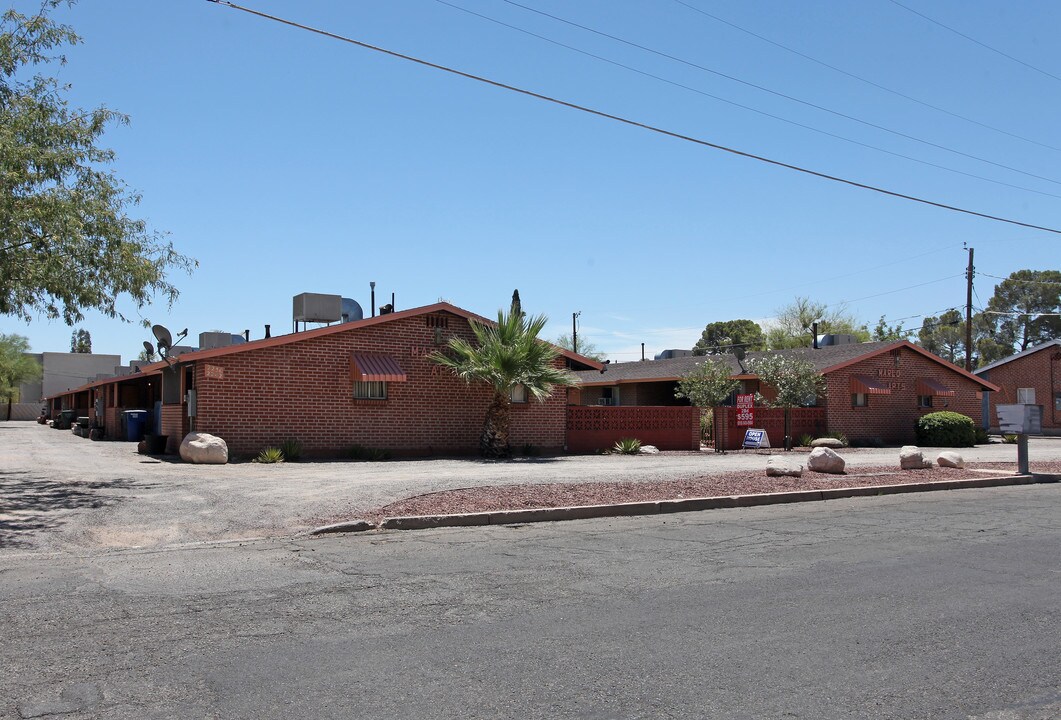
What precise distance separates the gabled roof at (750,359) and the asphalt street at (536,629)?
22.2m

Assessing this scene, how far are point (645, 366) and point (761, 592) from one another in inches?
1392

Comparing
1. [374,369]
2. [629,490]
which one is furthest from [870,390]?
[629,490]

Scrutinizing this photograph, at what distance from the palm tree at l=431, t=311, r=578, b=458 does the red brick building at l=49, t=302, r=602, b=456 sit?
30.2 inches

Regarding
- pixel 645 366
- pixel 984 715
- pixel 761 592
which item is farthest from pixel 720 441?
pixel 984 715

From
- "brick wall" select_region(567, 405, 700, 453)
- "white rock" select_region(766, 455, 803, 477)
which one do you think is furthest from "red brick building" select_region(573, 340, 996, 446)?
"white rock" select_region(766, 455, 803, 477)

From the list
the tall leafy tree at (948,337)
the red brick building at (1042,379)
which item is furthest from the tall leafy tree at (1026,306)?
the red brick building at (1042,379)

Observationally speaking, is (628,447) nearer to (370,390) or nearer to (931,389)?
(370,390)

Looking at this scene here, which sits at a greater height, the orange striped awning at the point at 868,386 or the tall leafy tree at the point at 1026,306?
the tall leafy tree at the point at 1026,306

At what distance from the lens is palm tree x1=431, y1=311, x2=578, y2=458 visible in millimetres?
21781

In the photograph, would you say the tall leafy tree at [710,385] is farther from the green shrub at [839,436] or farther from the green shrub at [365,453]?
the green shrub at [365,453]

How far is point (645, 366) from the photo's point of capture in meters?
42.4

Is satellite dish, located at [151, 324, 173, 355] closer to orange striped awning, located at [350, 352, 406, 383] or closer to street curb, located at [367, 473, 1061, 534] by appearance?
orange striped awning, located at [350, 352, 406, 383]

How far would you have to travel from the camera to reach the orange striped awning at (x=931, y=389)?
34344mm

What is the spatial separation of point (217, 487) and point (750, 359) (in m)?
27.6
